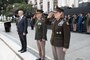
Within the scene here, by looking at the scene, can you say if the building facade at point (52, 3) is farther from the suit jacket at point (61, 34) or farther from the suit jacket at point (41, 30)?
the suit jacket at point (61, 34)

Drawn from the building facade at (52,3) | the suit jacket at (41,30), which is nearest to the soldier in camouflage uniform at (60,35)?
the suit jacket at (41,30)

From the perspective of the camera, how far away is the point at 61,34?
7.55m

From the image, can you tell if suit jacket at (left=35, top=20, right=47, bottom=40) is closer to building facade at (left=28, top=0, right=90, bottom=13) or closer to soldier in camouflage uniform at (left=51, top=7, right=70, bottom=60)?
soldier in camouflage uniform at (left=51, top=7, right=70, bottom=60)

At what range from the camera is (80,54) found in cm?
1203

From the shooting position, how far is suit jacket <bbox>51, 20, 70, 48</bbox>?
292 inches

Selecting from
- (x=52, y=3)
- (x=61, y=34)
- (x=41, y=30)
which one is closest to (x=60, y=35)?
(x=61, y=34)

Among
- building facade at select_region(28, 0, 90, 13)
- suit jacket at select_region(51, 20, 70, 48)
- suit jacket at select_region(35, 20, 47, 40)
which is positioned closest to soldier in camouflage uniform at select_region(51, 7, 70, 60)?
suit jacket at select_region(51, 20, 70, 48)

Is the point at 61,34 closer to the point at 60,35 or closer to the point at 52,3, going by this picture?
the point at 60,35

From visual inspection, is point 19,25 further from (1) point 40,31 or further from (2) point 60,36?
(2) point 60,36

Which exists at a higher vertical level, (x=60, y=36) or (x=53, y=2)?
(x=60, y=36)

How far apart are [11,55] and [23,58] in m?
1.61

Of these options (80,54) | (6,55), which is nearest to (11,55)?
(6,55)

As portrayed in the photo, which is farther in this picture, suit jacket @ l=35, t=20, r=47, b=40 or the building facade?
the building facade

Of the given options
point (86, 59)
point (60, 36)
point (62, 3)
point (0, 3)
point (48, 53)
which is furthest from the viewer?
point (0, 3)
